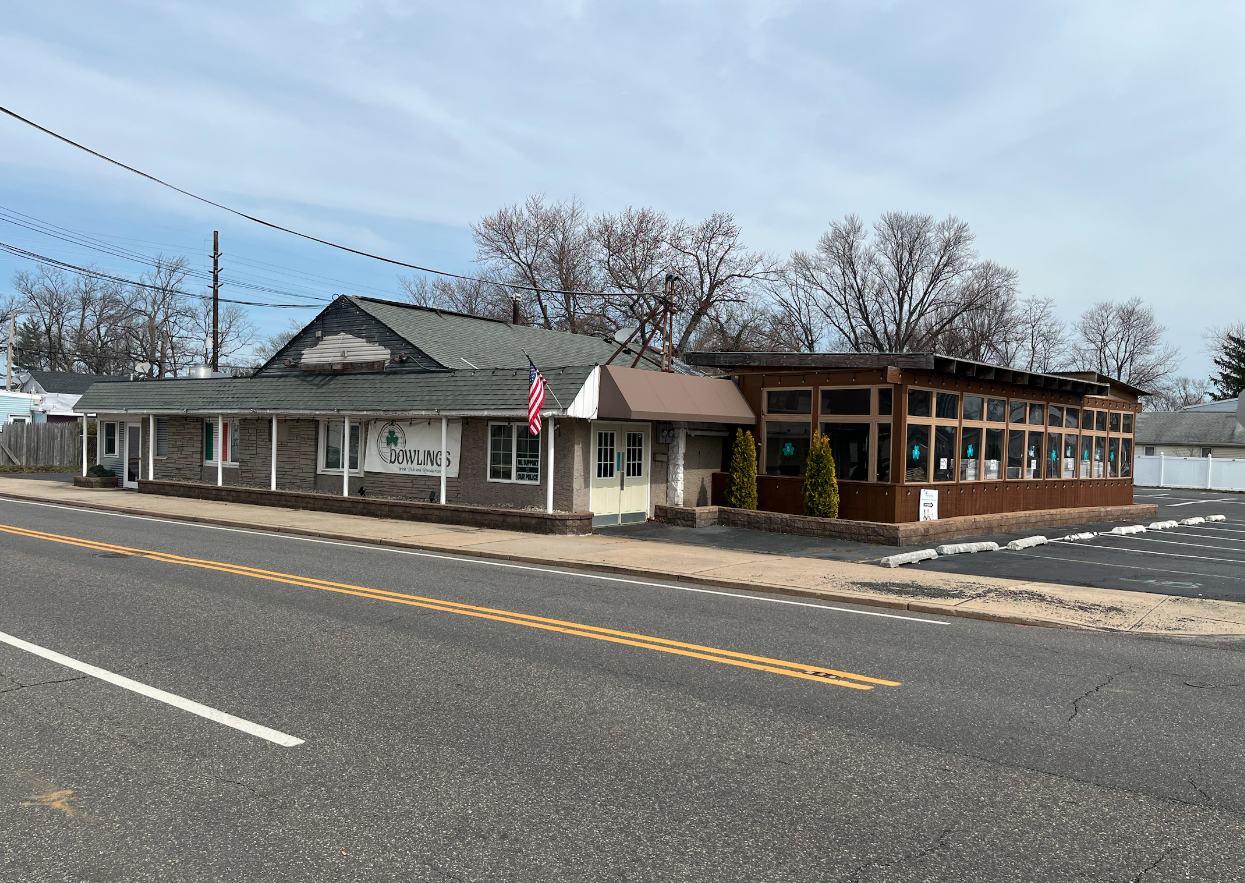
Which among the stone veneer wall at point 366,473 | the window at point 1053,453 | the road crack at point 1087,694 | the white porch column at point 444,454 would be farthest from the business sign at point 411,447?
the road crack at point 1087,694

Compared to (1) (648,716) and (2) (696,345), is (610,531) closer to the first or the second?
(1) (648,716)

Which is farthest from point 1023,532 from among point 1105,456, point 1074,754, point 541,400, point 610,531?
point 1074,754

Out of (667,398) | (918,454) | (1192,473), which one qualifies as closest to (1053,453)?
(918,454)

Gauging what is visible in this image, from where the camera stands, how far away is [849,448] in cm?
1878

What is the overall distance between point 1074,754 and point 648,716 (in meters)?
2.55

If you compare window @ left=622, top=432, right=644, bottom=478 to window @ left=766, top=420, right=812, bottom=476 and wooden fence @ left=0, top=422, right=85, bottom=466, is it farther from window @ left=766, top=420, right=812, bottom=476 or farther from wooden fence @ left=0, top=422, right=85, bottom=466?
wooden fence @ left=0, top=422, right=85, bottom=466

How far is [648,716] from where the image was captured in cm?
592

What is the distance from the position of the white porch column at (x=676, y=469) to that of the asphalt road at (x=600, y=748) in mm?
10712

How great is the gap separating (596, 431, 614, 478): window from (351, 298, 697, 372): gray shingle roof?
3.58 metres

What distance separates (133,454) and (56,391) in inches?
1202

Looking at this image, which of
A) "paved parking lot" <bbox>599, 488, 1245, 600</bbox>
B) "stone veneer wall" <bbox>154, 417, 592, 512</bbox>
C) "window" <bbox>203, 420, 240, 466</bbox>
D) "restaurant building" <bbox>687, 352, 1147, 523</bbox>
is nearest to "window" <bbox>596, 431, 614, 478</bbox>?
"stone veneer wall" <bbox>154, 417, 592, 512</bbox>

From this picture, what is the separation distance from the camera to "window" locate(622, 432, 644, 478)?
19.9 m

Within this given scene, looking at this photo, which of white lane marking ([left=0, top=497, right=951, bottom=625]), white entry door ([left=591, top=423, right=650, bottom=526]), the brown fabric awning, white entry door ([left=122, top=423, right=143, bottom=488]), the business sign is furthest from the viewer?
white entry door ([left=122, top=423, right=143, bottom=488])

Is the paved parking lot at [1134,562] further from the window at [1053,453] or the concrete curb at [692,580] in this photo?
the window at [1053,453]
